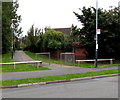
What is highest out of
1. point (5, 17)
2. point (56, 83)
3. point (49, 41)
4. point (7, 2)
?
point (7, 2)

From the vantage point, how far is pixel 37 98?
7402mm

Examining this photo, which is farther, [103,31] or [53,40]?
[53,40]

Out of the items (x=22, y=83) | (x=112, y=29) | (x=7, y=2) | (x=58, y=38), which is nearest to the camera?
(x=22, y=83)

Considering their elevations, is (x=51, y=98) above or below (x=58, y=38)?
below

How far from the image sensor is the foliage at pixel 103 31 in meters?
24.8

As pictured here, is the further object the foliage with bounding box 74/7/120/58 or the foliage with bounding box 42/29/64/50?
the foliage with bounding box 42/29/64/50

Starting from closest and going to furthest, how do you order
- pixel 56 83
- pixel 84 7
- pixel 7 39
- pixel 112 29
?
pixel 56 83 → pixel 112 29 → pixel 84 7 → pixel 7 39

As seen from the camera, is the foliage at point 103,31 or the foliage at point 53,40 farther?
the foliage at point 53,40

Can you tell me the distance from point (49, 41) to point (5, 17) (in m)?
8.66

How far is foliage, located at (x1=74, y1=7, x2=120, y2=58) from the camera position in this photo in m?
24.8

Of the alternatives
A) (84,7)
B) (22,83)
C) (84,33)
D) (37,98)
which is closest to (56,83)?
(22,83)

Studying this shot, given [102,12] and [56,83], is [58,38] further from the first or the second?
[56,83]

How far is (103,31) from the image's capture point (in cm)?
2434

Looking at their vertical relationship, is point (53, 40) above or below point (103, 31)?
below
